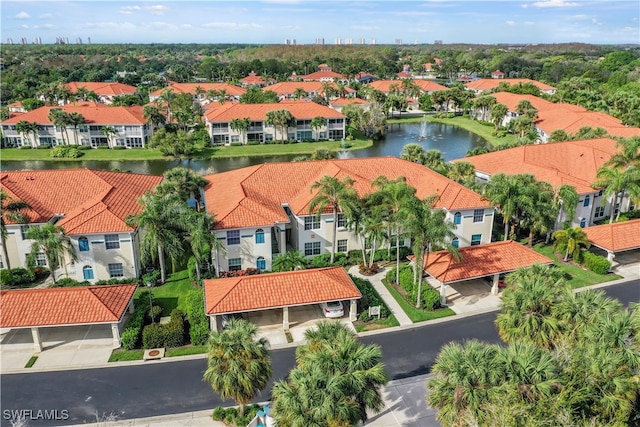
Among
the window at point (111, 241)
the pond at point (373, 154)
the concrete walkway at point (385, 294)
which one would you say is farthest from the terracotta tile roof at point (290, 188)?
the pond at point (373, 154)

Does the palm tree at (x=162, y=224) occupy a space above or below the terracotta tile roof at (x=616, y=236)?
above

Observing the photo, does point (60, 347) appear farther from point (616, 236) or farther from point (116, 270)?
point (616, 236)

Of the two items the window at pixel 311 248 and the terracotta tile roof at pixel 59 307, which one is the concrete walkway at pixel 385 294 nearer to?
the window at pixel 311 248

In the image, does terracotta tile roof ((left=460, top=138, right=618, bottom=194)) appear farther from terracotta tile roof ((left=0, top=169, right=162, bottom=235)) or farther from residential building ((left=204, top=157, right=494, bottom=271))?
terracotta tile roof ((left=0, top=169, right=162, bottom=235))

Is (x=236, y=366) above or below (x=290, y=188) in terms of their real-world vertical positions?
below

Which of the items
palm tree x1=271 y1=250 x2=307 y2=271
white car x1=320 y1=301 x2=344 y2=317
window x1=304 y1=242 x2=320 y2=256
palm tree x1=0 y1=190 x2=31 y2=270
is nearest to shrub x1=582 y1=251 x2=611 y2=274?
white car x1=320 y1=301 x2=344 y2=317

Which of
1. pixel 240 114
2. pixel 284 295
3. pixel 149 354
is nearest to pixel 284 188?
pixel 284 295

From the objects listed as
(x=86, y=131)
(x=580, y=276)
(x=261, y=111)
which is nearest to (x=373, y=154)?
(x=261, y=111)
